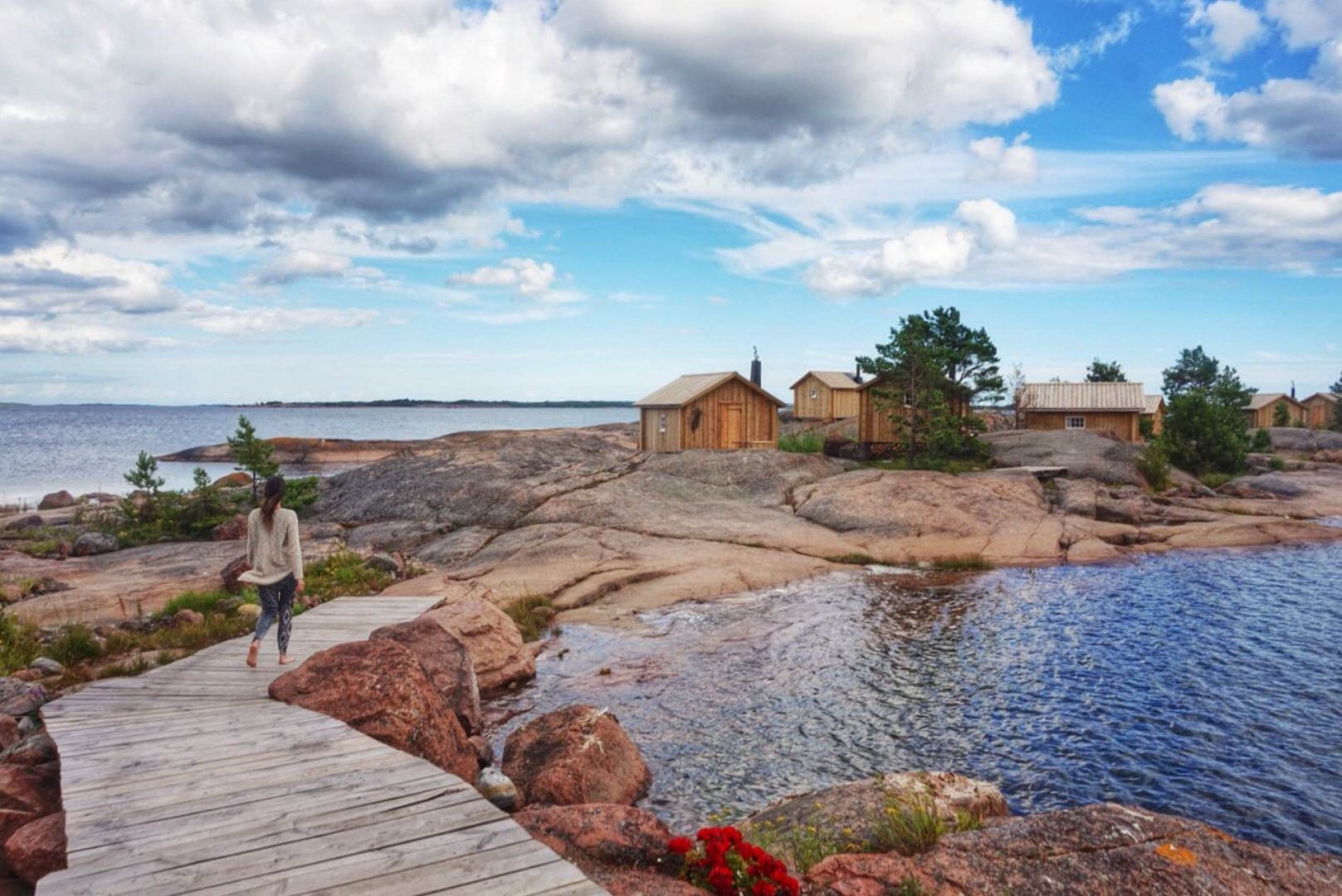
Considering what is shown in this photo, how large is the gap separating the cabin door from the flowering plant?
35775 millimetres

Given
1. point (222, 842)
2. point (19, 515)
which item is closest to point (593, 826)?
point (222, 842)

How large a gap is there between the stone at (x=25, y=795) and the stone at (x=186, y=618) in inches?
324

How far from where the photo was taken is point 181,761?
8.04 metres

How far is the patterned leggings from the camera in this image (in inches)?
461

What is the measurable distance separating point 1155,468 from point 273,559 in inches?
1582

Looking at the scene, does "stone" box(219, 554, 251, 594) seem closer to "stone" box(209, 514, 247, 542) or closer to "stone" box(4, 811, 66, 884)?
"stone" box(209, 514, 247, 542)

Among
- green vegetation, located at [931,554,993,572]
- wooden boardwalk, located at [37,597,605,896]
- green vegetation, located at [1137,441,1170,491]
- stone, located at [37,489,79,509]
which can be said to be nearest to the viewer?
wooden boardwalk, located at [37,597,605,896]

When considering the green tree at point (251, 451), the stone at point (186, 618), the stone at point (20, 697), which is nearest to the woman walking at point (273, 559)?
the stone at point (20, 697)

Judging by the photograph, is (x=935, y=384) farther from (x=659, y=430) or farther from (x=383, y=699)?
(x=383, y=699)

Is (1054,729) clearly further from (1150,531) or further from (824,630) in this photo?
(1150,531)

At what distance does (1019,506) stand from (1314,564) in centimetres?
882

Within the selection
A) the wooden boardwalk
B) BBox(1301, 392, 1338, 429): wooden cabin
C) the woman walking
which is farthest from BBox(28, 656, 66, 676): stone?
BBox(1301, 392, 1338, 429): wooden cabin

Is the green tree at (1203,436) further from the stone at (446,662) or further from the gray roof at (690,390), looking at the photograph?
the stone at (446,662)

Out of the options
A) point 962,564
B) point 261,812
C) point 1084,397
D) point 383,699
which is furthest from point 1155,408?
point 261,812
